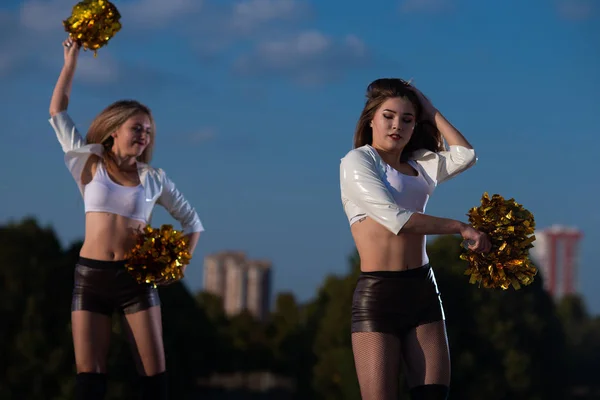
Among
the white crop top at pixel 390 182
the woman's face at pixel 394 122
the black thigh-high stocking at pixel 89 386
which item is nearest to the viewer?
the white crop top at pixel 390 182

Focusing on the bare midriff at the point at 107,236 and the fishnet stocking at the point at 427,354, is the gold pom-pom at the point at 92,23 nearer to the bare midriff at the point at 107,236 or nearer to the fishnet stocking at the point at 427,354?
the bare midriff at the point at 107,236

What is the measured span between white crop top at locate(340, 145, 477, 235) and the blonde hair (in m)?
2.28

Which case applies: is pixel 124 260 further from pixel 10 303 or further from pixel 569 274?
pixel 569 274

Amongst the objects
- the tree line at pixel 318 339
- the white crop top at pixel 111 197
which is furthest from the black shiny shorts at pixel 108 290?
the tree line at pixel 318 339

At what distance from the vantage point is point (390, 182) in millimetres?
6199

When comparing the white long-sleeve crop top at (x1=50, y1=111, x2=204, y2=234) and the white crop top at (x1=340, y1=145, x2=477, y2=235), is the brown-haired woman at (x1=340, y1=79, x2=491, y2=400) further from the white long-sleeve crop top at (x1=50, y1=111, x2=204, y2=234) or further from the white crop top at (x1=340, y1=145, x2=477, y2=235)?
the white long-sleeve crop top at (x1=50, y1=111, x2=204, y2=234)

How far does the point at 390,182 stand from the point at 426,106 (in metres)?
0.66

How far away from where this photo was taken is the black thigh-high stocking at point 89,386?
744 cm

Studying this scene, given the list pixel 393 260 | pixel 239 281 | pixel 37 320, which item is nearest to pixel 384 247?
pixel 393 260

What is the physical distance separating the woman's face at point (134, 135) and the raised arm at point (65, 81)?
1.64 feet

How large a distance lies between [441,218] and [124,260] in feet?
9.53

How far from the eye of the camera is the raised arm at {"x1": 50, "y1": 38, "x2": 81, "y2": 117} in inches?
307

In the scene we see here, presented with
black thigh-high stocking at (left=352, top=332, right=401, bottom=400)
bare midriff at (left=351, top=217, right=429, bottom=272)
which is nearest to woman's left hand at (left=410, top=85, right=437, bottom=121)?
bare midriff at (left=351, top=217, right=429, bottom=272)

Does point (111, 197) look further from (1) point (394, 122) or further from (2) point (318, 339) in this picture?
(2) point (318, 339)
